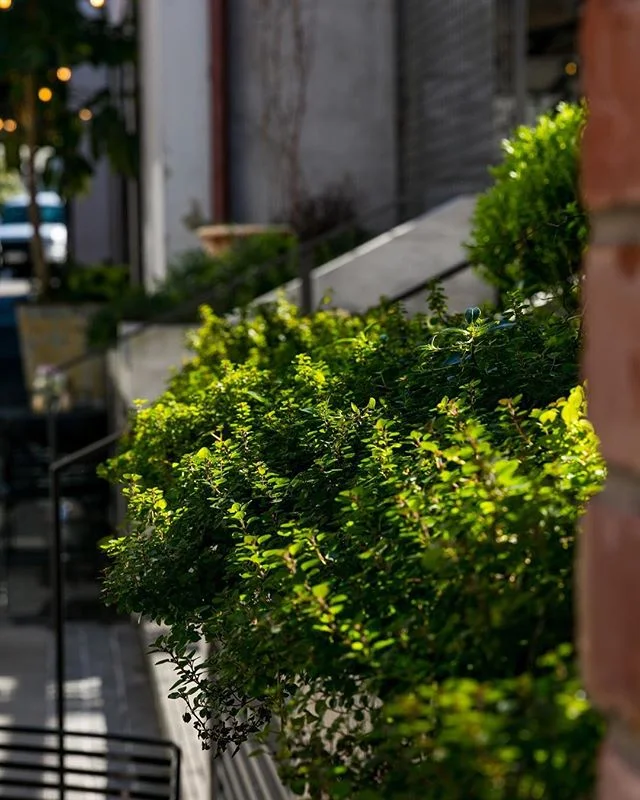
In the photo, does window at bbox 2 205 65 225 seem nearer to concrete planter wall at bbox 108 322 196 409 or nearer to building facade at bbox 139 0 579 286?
building facade at bbox 139 0 579 286

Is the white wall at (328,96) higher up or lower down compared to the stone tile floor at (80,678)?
higher up

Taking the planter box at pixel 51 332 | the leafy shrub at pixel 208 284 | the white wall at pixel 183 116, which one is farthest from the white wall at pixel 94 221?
the leafy shrub at pixel 208 284

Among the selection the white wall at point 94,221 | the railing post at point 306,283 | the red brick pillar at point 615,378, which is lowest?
the white wall at point 94,221

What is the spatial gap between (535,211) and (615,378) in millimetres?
5295

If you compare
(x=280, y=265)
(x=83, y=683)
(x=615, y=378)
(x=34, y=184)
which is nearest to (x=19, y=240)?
(x=34, y=184)

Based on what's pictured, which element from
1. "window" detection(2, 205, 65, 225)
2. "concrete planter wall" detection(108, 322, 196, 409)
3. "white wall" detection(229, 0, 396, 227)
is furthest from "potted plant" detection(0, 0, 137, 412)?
"window" detection(2, 205, 65, 225)

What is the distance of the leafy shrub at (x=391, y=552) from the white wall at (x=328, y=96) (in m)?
11.4

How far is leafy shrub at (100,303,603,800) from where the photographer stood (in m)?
1.56

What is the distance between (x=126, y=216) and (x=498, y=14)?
50.1ft

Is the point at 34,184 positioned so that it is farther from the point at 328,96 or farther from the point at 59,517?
the point at 59,517

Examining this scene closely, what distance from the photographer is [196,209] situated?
16297 millimetres

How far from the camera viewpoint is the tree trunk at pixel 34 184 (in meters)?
21.0

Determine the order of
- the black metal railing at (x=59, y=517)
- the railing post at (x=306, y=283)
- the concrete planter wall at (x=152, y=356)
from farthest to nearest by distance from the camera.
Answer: the concrete planter wall at (x=152, y=356), the railing post at (x=306, y=283), the black metal railing at (x=59, y=517)

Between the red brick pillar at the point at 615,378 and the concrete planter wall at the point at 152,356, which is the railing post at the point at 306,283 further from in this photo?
the red brick pillar at the point at 615,378
